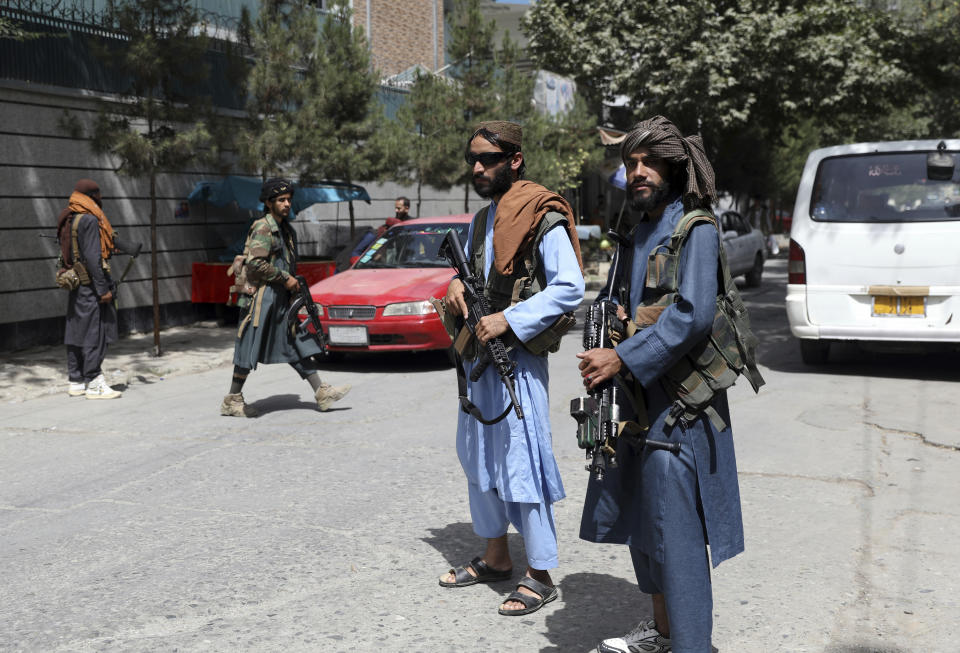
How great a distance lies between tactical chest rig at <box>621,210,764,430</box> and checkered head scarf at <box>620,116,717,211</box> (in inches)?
2.3

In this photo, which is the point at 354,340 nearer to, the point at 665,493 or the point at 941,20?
the point at 665,493

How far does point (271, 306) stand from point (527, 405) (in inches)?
166

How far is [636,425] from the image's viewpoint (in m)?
3.09

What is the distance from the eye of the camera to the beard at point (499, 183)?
3.97 meters

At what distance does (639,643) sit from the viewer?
134 inches

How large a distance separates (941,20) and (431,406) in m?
14.4

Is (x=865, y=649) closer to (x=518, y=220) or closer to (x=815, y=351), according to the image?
(x=518, y=220)

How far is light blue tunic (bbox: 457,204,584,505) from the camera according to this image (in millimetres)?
3838

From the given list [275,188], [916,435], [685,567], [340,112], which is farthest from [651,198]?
[340,112]

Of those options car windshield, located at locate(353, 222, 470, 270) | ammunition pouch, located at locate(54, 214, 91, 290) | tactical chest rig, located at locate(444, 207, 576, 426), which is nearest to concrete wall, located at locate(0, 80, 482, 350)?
car windshield, located at locate(353, 222, 470, 270)

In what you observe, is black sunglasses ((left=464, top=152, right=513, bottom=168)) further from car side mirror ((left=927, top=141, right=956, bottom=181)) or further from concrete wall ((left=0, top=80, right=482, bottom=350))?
concrete wall ((left=0, top=80, right=482, bottom=350))

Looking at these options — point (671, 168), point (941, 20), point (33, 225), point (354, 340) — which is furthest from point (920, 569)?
point (941, 20)

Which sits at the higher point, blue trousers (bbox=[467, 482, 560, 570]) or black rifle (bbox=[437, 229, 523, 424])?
black rifle (bbox=[437, 229, 523, 424])

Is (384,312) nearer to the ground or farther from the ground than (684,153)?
nearer to the ground
